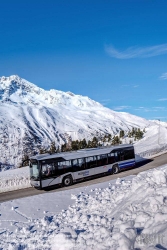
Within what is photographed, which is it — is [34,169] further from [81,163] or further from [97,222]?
[97,222]

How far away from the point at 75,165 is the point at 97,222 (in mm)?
12261

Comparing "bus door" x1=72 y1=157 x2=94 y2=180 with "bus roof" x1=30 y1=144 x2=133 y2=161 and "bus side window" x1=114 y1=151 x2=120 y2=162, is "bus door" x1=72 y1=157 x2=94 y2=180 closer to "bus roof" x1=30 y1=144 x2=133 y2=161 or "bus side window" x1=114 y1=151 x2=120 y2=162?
"bus roof" x1=30 y1=144 x2=133 y2=161

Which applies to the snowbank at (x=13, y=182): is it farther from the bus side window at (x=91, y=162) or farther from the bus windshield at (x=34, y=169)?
the bus side window at (x=91, y=162)

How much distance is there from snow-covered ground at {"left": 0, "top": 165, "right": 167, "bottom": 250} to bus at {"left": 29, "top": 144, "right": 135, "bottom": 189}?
16.1 feet

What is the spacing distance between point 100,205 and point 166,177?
3.31 meters

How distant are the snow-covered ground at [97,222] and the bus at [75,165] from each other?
4909mm

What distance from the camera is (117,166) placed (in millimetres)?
24516

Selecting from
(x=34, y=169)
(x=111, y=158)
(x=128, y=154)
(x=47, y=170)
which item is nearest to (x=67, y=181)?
(x=47, y=170)

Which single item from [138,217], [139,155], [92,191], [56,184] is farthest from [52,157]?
[139,155]

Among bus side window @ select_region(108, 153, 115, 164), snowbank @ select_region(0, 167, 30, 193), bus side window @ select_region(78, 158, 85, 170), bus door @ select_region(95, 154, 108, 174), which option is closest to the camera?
bus side window @ select_region(78, 158, 85, 170)

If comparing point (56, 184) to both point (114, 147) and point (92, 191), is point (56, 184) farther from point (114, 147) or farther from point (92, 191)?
point (114, 147)

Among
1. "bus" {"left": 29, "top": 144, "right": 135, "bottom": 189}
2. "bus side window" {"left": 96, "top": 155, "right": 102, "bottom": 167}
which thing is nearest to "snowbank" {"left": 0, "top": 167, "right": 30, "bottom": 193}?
"bus" {"left": 29, "top": 144, "right": 135, "bottom": 189}

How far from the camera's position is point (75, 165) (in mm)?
21469

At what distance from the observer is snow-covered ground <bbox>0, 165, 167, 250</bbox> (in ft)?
23.7
